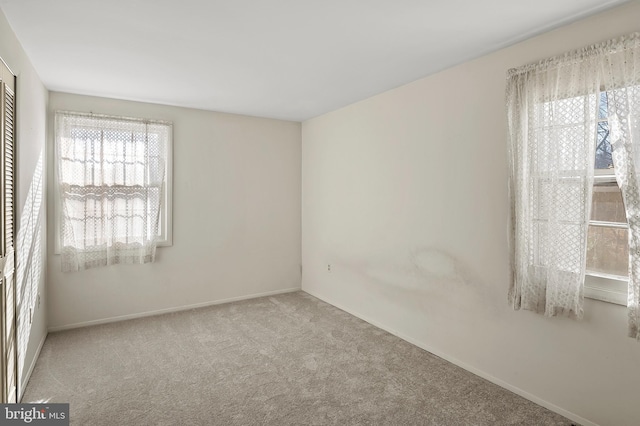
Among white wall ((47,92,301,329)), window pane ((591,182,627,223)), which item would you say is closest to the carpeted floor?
white wall ((47,92,301,329))

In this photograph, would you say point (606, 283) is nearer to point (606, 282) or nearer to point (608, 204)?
point (606, 282)

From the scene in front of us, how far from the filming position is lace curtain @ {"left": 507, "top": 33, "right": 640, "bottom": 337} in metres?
1.92

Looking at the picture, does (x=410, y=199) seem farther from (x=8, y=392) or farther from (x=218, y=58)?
(x=8, y=392)

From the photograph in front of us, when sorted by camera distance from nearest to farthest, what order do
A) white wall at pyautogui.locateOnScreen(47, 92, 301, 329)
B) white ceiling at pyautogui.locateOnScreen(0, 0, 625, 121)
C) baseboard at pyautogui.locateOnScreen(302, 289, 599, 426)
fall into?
white ceiling at pyautogui.locateOnScreen(0, 0, 625, 121) → baseboard at pyautogui.locateOnScreen(302, 289, 599, 426) → white wall at pyautogui.locateOnScreen(47, 92, 301, 329)

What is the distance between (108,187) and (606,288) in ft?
14.5

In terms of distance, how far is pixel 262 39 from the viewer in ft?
7.93

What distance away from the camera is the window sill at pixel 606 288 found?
202cm

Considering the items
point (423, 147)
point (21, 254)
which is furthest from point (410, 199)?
point (21, 254)

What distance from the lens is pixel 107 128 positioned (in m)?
3.80

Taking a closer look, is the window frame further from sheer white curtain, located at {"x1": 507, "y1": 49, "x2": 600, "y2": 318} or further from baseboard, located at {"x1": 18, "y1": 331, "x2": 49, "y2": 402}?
baseboard, located at {"x1": 18, "y1": 331, "x2": 49, "y2": 402}

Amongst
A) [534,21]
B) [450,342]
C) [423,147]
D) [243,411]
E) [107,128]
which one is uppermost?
[534,21]

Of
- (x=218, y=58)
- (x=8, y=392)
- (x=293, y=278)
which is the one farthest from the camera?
(x=293, y=278)

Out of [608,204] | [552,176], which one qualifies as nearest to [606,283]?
[608,204]

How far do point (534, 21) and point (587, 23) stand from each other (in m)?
0.30
